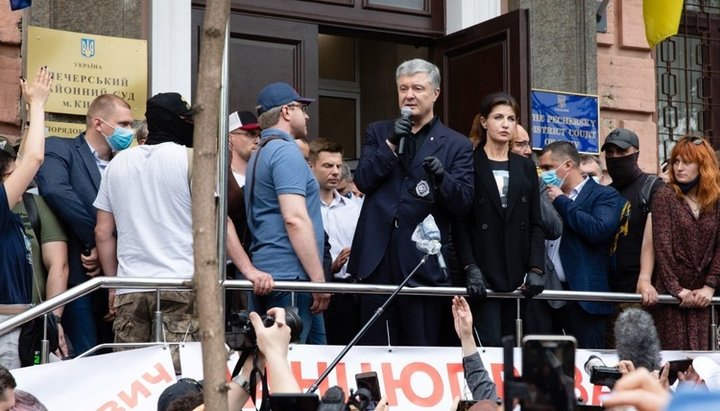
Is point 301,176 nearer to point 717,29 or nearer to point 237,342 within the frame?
point 237,342

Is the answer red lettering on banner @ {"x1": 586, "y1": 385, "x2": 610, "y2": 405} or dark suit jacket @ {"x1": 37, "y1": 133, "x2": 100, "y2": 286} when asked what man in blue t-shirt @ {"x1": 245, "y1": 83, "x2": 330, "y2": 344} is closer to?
dark suit jacket @ {"x1": 37, "y1": 133, "x2": 100, "y2": 286}

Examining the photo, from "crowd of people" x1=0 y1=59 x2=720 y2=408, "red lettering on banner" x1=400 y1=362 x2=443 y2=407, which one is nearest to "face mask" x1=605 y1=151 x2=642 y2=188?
"crowd of people" x1=0 y1=59 x2=720 y2=408

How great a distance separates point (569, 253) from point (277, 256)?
214cm

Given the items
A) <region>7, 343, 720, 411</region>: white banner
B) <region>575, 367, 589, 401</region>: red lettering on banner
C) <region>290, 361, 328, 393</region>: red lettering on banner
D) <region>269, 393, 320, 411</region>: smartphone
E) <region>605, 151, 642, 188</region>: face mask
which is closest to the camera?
<region>269, 393, 320, 411</region>: smartphone

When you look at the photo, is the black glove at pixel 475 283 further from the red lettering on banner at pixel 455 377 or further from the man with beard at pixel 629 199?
the man with beard at pixel 629 199

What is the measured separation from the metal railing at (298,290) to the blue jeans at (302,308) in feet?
0.62

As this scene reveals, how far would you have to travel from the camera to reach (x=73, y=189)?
26.0 feet

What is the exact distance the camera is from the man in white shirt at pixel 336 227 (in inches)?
337

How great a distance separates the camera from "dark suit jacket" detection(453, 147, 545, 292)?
8.13 metres

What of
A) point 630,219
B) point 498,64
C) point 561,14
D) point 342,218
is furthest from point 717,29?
point 342,218

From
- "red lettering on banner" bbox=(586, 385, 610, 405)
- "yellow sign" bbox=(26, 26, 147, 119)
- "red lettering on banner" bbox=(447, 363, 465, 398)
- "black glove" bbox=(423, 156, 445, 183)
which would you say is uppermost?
"yellow sign" bbox=(26, 26, 147, 119)

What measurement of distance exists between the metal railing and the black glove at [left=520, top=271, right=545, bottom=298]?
0.13ft

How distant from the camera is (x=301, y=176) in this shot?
7.66 meters

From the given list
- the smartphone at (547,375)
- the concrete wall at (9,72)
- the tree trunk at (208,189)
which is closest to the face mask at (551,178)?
the concrete wall at (9,72)
